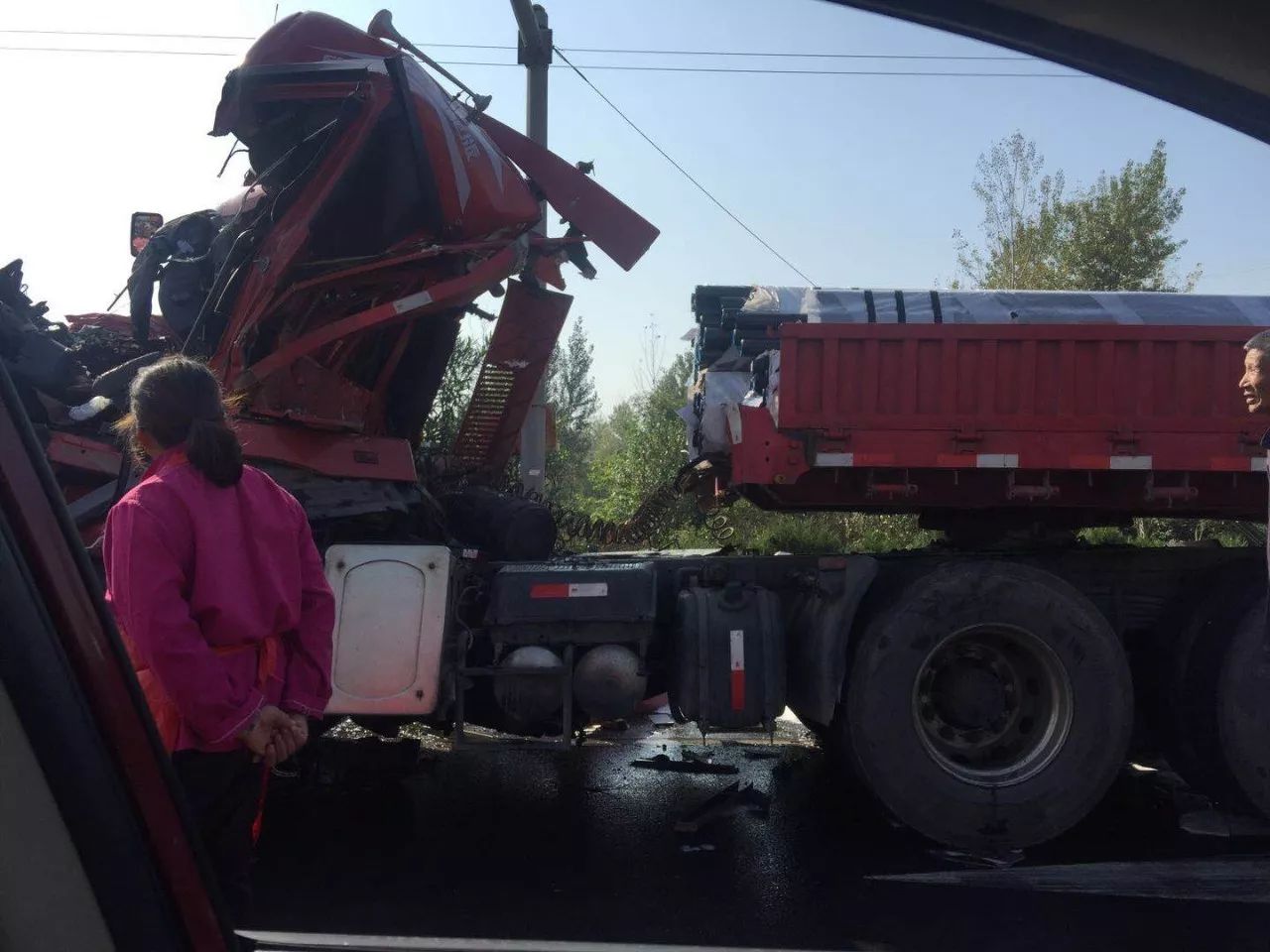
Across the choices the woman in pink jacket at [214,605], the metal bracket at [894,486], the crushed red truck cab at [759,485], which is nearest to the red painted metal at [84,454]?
the crushed red truck cab at [759,485]

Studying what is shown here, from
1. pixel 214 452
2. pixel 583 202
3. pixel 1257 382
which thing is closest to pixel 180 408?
pixel 214 452

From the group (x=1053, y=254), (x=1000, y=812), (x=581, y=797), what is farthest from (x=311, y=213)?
(x=1053, y=254)

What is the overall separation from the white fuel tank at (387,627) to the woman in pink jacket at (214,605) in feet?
7.02

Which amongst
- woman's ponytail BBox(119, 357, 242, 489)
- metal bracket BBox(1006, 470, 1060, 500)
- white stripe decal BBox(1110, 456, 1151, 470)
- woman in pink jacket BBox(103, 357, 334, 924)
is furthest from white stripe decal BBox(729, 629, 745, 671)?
woman's ponytail BBox(119, 357, 242, 489)

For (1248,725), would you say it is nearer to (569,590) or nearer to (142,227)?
(569,590)

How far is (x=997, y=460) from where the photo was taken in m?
5.26

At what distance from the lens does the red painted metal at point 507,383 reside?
6363mm

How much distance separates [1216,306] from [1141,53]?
527 centimetres

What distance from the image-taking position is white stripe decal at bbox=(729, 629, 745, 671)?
527 cm

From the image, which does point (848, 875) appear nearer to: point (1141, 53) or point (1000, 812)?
point (1000, 812)

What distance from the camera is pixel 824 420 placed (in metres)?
5.25

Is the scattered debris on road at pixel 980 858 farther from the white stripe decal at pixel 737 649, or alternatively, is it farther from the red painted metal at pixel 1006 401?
the red painted metal at pixel 1006 401

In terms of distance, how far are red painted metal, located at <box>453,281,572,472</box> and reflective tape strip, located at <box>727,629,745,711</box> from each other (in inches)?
79.7

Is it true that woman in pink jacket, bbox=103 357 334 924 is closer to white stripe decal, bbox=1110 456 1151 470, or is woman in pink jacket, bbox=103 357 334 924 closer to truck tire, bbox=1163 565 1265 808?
white stripe decal, bbox=1110 456 1151 470
